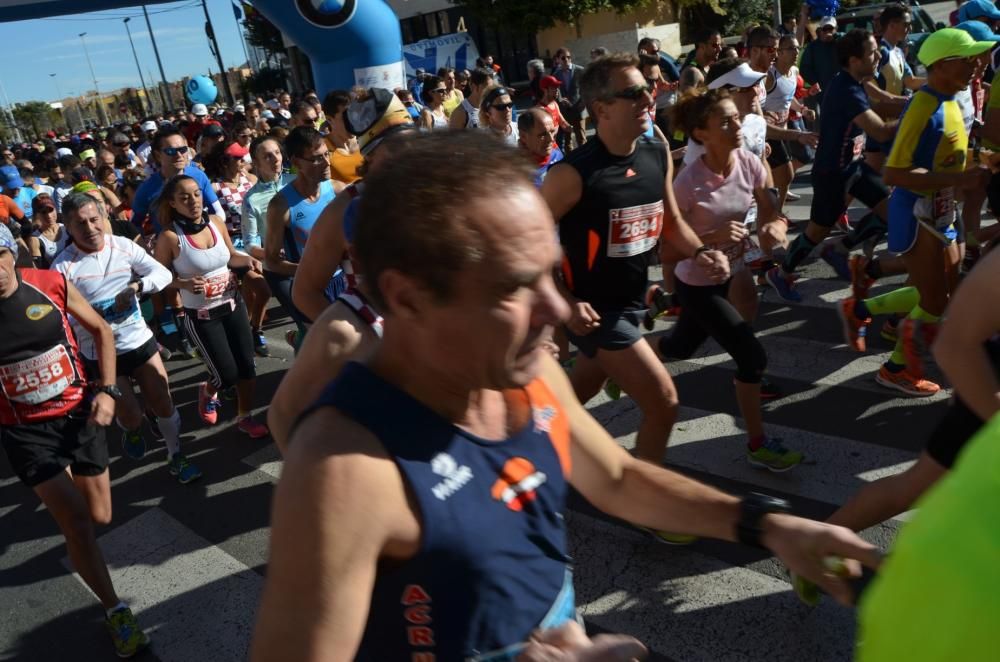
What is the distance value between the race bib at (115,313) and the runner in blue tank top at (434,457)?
4.14 metres

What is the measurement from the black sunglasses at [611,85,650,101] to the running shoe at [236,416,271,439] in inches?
133

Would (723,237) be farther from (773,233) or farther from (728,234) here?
(773,233)

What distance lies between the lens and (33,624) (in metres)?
4.11

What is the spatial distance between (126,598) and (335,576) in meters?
3.48

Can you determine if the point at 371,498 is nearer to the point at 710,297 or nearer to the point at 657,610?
the point at 657,610

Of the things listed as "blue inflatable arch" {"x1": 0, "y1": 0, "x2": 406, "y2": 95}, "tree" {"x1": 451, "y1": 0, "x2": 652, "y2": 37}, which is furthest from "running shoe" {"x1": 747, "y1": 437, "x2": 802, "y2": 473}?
"tree" {"x1": 451, "y1": 0, "x2": 652, "y2": 37}

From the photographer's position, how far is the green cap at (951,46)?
458 centimetres

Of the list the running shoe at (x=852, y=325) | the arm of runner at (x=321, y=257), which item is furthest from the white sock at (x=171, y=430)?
the running shoe at (x=852, y=325)

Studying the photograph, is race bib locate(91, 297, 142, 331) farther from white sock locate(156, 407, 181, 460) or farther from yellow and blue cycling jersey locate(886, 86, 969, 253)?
yellow and blue cycling jersey locate(886, 86, 969, 253)

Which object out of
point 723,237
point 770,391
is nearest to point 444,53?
point 770,391

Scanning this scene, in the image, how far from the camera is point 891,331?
5730 millimetres

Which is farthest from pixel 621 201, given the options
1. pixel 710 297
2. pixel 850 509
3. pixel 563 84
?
pixel 563 84

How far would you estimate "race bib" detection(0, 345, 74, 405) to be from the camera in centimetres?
377

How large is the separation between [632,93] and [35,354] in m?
2.85
